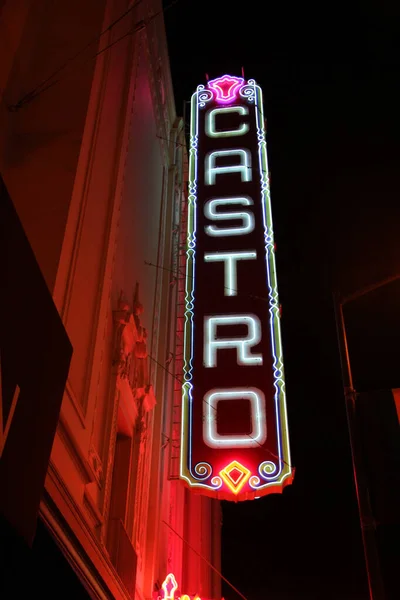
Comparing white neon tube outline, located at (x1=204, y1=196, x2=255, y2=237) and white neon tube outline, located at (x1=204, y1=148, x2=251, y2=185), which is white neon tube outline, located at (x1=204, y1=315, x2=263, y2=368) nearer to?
white neon tube outline, located at (x1=204, y1=196, x2=255, y2=237)

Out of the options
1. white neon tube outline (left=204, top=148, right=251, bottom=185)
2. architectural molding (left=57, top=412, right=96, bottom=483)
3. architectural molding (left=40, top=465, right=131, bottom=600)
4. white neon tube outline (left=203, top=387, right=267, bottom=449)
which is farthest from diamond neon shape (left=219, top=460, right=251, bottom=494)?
white neon tube outline (left=204, top=148, right=251, bottom=185)

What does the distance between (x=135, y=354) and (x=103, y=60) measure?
12.8ft

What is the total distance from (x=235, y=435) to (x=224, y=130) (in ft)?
20.0

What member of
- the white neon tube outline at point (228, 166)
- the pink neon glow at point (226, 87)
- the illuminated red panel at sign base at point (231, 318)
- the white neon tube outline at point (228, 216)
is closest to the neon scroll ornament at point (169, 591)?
the illuminated red panel at sign base at point (231, 318)

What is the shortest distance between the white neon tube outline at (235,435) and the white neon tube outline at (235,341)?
45 centimetres

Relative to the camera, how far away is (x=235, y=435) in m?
8.31

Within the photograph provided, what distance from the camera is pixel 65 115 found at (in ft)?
23.9

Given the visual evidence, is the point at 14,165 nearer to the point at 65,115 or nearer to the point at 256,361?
the point at 65,115

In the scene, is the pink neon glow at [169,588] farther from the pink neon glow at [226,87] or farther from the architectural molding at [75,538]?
the pink neon glow at [226,87]

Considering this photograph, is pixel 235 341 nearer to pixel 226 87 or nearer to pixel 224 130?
pixel 224 130

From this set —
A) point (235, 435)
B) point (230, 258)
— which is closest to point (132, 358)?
point (235, 435)

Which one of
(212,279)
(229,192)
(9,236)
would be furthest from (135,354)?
(9,236)

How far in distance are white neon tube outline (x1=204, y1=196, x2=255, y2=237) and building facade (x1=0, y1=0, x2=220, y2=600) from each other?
109 centimetres

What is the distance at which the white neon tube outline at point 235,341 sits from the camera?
8.92 metres
